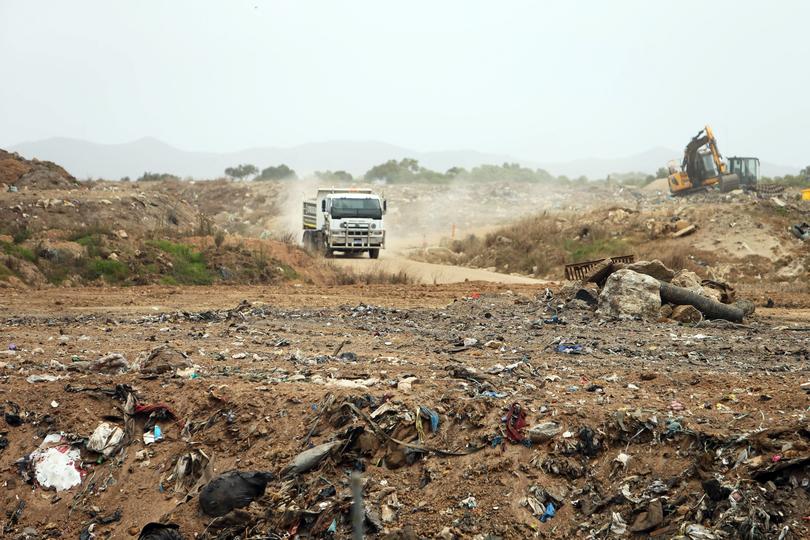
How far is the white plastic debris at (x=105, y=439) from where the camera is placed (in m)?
7.47

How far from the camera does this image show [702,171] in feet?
115

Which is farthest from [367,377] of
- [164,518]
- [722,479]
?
[722,479]

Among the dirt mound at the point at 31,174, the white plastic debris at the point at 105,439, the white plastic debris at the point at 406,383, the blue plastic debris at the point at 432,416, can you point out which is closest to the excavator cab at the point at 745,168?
the dirt mound at the point at 31,174

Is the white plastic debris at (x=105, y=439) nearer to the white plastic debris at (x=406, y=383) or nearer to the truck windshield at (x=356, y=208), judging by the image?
the white plastic debris at (x=406, y=383)

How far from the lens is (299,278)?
20516 mm

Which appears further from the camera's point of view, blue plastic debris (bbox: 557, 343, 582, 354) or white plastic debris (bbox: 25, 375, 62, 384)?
blue plastic debris (bbox: 557, 343, 582, 354)

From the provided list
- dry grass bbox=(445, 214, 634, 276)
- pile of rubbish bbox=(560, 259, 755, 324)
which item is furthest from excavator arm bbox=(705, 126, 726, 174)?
pile of rubbish bbox=(560, 259, 755, 324)

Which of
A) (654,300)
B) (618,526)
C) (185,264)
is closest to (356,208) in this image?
(185,264)

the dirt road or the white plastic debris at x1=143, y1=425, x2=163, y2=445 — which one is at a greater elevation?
the white plastic debris at x1=143, y1=425, x2=163, y2=445

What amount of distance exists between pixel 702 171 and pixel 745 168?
7.35ft

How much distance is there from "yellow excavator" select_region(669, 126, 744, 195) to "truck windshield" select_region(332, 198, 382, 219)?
53.5ft

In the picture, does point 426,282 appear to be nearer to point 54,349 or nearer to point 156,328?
point 156,328

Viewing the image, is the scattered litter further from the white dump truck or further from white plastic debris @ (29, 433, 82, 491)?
the white dump truck

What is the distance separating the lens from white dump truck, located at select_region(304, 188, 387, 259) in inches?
986
